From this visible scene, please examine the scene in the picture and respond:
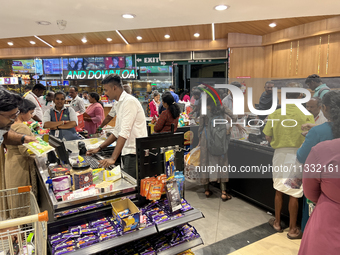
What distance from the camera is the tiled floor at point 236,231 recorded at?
2.69m

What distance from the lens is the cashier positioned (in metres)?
3.84

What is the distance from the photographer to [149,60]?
10078 mm

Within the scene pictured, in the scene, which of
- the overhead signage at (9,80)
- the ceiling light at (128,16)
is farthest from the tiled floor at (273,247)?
the overhead signage at (9,80)

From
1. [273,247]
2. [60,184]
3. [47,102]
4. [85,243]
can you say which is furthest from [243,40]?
[85,243]

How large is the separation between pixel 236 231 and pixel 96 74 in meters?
9.27

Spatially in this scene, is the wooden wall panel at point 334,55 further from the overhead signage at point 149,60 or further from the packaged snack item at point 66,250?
the packaged snack item at point 66,250

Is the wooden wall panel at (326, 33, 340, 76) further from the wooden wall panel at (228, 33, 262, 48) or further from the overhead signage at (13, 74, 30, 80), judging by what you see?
the overhead signage at (13, 74, 30, 80)

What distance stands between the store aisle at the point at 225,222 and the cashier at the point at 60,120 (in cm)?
225

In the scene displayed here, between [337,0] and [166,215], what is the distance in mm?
3159

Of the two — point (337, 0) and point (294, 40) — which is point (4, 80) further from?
point (337, 0)

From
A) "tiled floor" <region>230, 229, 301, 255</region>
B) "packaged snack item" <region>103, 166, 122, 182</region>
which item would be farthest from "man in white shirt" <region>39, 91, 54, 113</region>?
"tiled floor" <region>230, 229, 301, 255</region>

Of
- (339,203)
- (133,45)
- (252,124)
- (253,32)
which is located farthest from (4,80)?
(339,203)

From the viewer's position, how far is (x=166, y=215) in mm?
1790
